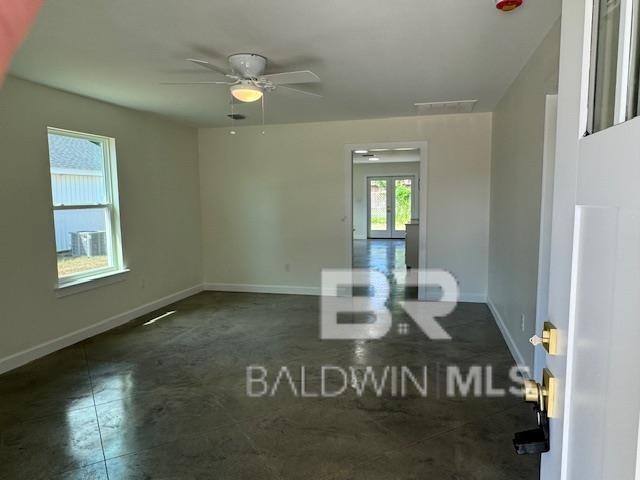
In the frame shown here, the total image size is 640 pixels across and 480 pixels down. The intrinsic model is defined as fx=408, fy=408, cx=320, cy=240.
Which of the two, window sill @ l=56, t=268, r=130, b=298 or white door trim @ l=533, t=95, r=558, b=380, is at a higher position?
Result: white door trim @ l=533, t=95, r=558, b=380

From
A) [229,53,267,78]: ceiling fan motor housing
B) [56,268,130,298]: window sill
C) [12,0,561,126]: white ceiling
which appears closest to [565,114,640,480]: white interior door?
[12,0,561,126]: white ceiling

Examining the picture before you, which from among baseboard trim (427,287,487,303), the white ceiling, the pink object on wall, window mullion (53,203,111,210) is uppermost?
the white ceiling

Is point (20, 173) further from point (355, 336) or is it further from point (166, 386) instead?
point (355, 336)

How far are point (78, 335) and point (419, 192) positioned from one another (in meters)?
4.27

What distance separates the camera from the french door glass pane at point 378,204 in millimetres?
12781

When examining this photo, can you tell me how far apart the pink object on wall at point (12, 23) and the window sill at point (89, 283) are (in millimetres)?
3920

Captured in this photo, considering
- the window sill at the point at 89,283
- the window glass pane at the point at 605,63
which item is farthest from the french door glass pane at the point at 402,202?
the window glass pane at the point at 605,63

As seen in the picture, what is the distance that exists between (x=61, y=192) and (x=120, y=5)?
236 cm

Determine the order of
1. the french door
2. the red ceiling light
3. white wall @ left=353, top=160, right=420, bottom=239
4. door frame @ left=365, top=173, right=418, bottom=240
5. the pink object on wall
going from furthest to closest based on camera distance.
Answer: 1. the french door
2. door frame @ left=365, top=173, right=418, bottom=240
3. white wall @ left=353, top=160, right=420, bottom=239
4. the red ceiling light
5. the pink object on wall

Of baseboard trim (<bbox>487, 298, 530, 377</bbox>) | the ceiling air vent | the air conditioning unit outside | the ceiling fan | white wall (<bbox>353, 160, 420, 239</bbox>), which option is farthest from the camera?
white wall (<bbox>353, 160, 420, 239</bbox>)

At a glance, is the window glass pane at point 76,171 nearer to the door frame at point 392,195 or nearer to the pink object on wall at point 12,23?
the pink object on wall at point 12,23

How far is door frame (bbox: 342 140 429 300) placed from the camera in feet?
17.4

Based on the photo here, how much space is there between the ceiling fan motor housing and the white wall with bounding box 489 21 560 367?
6.19 feet

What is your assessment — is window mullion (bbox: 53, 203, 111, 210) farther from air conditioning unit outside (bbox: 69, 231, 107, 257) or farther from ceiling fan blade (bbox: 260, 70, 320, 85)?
ceiling fan blade (bbox: 260, 70, 320, 85)
